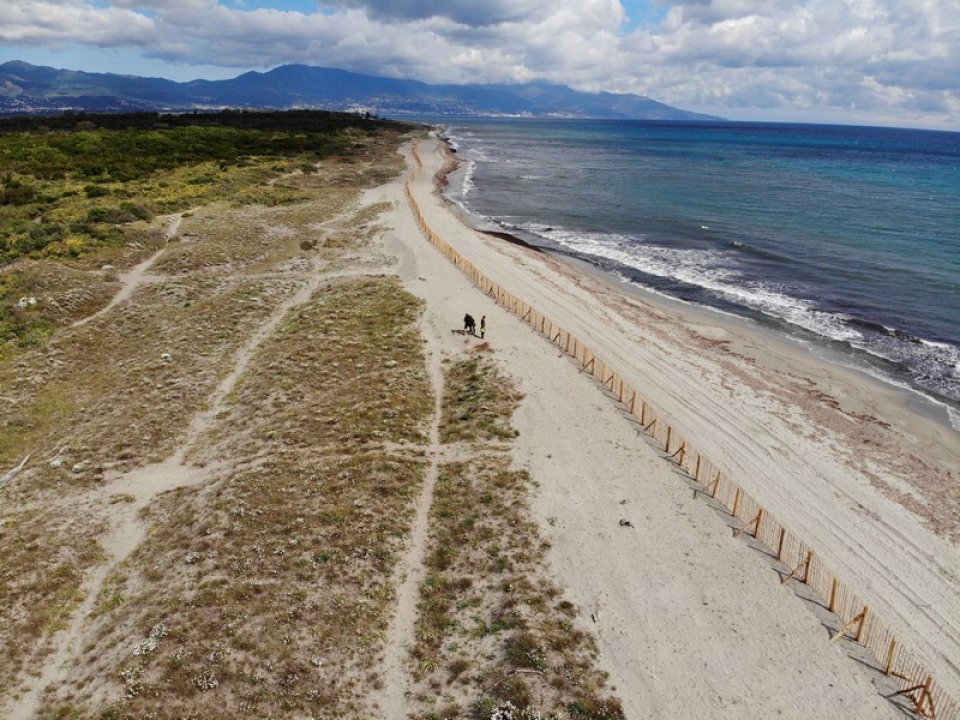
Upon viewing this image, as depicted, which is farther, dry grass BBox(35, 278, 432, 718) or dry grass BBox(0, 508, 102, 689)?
dry grass BBox(0, 508, 102, 689)

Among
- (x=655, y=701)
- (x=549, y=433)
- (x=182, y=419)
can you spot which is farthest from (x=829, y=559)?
(x=182, y=419)

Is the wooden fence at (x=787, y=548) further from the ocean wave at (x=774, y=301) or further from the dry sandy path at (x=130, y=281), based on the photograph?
the dry sandy path at (x=130, y=281)

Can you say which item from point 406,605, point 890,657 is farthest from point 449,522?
point 890,657

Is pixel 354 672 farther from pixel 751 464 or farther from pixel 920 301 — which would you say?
pixel 920 301

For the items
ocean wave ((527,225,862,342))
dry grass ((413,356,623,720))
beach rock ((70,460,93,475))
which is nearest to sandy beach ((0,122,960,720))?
dry grass ((413,356,623,720))

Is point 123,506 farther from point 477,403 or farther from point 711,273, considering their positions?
point 711,273

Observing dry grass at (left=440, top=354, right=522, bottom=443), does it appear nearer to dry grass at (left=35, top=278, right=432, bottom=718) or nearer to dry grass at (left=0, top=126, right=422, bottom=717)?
dry grass at (left=35, top=278, right=432, bottom=718)
